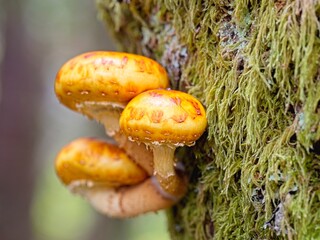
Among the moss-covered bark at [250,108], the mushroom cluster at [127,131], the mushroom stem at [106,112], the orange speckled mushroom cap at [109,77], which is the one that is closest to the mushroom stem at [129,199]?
the mushroom cluster at [127,131]

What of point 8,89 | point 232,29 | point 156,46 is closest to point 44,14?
point 8,89

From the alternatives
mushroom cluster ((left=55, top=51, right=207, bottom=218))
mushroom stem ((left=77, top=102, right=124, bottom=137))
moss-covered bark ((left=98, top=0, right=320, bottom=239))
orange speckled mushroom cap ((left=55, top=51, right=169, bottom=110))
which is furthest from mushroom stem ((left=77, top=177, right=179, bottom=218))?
orange speckled mushroom cap ((left=55, top=51, right=169, bottom=110))

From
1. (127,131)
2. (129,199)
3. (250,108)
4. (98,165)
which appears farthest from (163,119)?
(129,199)

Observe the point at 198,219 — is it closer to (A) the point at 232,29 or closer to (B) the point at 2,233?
(A) the point at 232,29

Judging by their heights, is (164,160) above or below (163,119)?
below

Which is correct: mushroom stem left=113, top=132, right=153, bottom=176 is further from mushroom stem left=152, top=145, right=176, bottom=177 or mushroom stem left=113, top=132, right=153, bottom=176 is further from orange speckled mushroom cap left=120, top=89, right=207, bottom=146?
orange speckled mushroom cap left=120, top=89, right=207, bottom=146

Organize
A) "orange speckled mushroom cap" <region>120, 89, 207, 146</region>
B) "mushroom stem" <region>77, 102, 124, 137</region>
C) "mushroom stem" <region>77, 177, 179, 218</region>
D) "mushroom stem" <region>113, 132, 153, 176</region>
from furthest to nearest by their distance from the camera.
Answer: "mushroom stem" <region>77, 177, 179, 218</region>, "mushroom stem" <region>113, 132, 153, 176</region>, "mushroom stem" <region>77, 102, 124, 137</region>, "orange speckled mushroom cap" <region>120, 89, 207, 146</region>

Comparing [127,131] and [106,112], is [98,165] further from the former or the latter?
[127,131]
